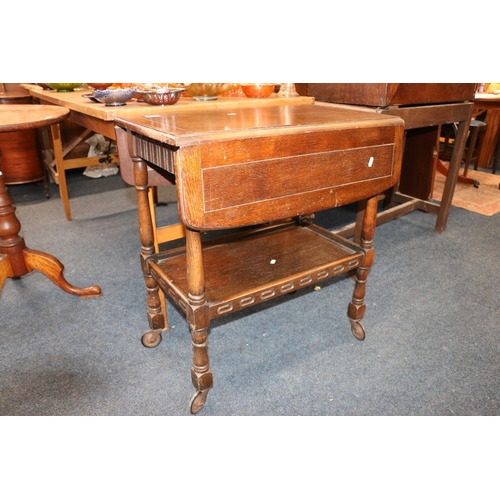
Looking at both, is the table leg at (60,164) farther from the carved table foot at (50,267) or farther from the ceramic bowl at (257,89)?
the ceramic bowl at (257,89)

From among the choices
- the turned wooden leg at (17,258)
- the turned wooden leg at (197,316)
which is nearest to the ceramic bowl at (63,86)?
the turned wooden leg at (17,258)

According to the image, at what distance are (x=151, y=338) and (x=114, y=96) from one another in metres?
0.96

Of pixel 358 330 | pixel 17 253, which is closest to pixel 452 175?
pixel 358 330

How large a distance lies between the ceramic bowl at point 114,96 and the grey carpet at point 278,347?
0.88 m

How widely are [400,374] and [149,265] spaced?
1007mm

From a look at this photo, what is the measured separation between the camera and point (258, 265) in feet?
5.08

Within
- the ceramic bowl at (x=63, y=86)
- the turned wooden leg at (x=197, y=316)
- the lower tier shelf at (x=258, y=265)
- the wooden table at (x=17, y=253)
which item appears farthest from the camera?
the ceramic bowl at (x=63, y=86)

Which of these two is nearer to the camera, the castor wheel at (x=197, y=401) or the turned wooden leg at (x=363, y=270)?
the castor wheel at (x=197, y=401)

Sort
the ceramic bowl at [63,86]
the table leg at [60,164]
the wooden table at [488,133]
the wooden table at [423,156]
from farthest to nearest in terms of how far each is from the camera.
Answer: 1. the wooden table at [488,133]
2. the table leg at [60,164]
3. the ceramic bowl at [63,86]
4. the wooden table at [423,156]

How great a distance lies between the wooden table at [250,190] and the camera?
1067 mm

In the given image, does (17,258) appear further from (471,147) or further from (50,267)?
(471,147)

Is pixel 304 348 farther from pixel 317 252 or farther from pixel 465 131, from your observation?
pixel 465 131

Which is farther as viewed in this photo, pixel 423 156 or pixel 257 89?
pixel 423 156

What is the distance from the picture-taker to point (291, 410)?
1389mm
